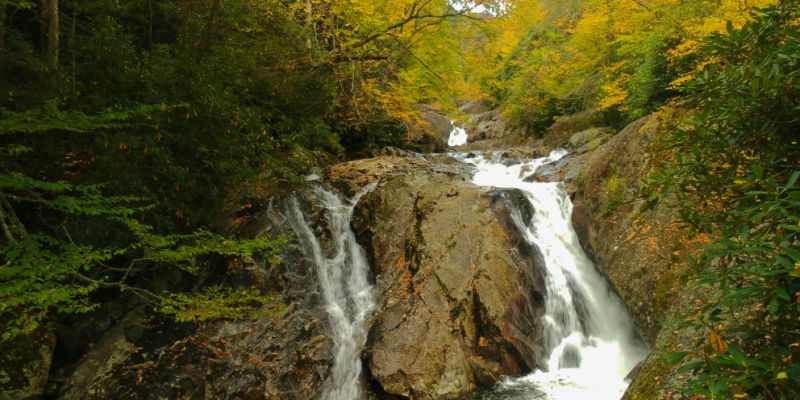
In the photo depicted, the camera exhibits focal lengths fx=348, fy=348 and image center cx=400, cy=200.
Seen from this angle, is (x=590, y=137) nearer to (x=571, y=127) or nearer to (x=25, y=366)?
(x=571, y=127)

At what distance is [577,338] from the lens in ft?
21.7

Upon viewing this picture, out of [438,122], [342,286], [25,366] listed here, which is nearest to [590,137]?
[438,122]

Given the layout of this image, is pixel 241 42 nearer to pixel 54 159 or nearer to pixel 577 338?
pixel 54 159

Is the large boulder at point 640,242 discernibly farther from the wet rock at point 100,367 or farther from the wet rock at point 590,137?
the wet rock at point 100,367

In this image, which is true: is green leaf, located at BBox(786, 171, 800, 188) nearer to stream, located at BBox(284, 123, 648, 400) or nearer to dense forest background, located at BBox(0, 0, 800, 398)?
dense forest background, located at BBox(0, 0, 800, 398)

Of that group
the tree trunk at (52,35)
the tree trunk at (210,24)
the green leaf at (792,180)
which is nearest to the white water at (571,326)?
the green leaf at (792,180)

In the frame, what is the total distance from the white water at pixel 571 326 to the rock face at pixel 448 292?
1.12 ft

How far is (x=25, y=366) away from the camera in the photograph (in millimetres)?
4867

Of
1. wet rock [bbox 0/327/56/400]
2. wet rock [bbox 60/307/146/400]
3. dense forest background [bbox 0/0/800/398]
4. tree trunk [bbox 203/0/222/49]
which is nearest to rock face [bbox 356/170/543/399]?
dense forest background [bbox 0/0/800/398]

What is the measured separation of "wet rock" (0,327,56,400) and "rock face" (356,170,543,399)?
4.71 meters

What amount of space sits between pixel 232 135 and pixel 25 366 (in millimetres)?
4306

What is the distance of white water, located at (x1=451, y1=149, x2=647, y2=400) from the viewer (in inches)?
222

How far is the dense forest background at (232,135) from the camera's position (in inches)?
68.5

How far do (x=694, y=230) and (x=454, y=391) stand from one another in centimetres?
458
